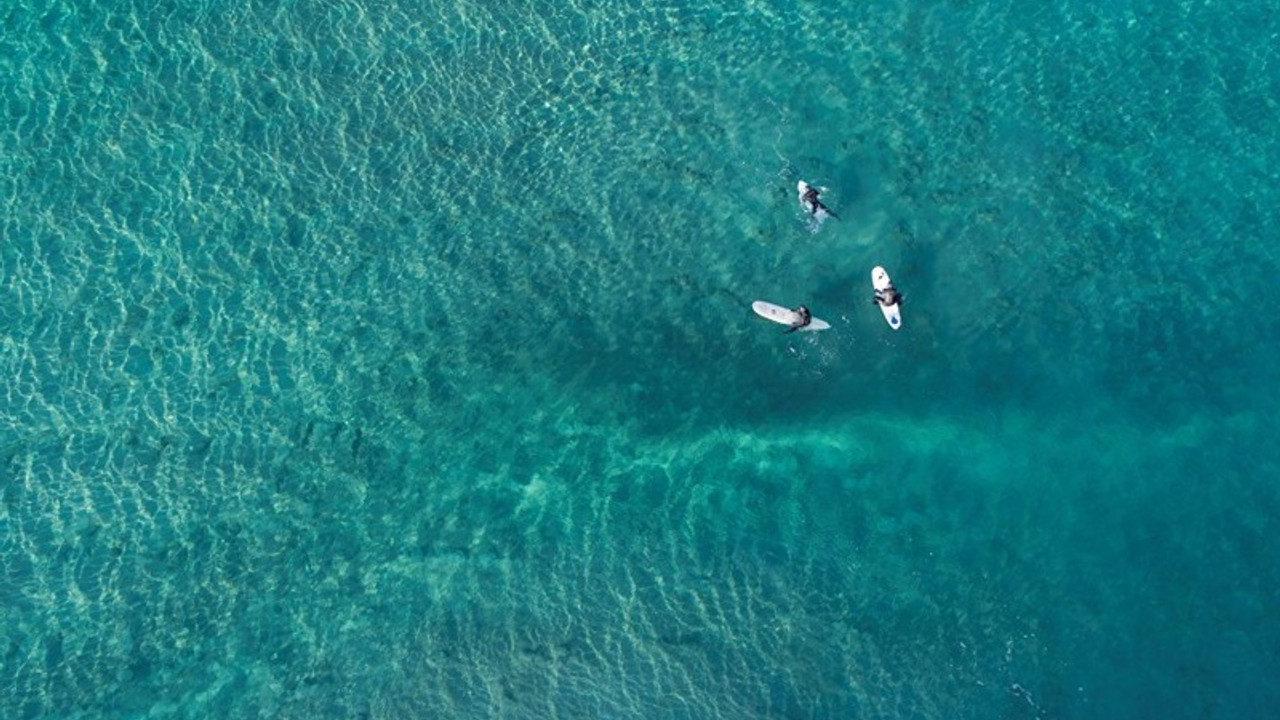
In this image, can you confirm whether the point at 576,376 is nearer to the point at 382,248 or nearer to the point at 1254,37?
the point at 382,248

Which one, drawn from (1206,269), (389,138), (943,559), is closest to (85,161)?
(389,138)

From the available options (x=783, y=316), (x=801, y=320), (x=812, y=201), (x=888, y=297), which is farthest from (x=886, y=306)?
(x=812, y=201)

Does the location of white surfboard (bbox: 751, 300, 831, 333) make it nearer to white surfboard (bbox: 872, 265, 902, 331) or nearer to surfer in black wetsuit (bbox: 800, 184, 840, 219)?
white surfboard (bbox: 872, 265, 902, 331)

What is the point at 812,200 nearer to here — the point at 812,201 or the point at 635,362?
the point at 812,201

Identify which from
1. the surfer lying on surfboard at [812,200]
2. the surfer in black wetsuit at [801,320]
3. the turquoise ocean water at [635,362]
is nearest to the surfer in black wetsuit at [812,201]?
the surfer lying on surfboard at [812,200]

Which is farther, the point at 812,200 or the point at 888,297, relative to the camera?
the point at 812,200

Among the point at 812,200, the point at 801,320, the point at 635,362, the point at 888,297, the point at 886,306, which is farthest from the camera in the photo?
the point at 812,200

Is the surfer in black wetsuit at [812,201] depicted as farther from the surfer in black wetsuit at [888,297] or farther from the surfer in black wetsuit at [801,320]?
the surfer in black wetsuit at [801,320]
